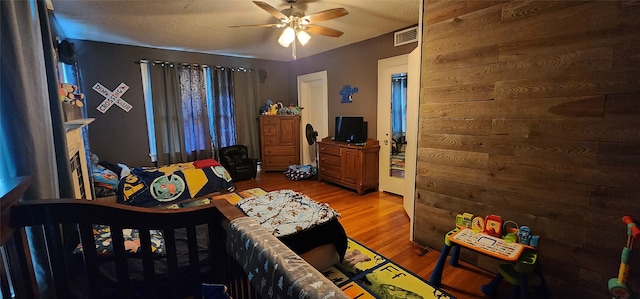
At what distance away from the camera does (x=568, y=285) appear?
5.61 ft

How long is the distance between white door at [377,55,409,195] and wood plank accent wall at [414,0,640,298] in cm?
157

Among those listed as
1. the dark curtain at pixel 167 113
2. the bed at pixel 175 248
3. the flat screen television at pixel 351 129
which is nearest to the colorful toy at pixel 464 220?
the bed at pixel 175 248

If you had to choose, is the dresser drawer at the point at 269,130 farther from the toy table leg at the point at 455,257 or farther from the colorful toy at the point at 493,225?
the colorful toy at the point at 493,225

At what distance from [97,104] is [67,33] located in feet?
3.33

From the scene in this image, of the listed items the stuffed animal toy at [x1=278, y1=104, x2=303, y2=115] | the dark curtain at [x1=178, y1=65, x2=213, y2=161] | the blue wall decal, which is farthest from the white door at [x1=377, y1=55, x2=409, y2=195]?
the dark curtain at [x1=178, y1=65, x2=213, y2=161]

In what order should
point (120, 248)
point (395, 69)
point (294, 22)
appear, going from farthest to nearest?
point (395, 69) → point (294, 22) → point (120, 248)

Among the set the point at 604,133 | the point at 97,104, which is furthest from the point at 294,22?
the point at 97,104

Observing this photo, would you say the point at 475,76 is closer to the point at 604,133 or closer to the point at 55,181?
the point at 604,133

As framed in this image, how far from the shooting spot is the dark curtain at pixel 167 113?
448cm

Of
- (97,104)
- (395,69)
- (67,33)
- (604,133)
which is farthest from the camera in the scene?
(97,104)

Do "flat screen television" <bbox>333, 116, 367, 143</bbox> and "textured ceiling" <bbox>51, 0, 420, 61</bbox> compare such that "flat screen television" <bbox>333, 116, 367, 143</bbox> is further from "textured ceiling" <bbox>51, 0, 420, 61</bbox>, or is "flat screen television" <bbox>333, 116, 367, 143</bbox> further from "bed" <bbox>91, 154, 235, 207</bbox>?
"bed" <bbox>91, 154, 235, 207</bbox>

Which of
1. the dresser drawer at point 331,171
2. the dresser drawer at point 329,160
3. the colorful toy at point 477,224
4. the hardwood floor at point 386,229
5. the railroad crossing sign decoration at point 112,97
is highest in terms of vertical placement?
the railroad crossing sign decoration at point 112,97

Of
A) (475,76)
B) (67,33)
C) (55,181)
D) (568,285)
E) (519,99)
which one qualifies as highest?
(67,33)

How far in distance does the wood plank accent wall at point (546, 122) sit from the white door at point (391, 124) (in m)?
1.57
